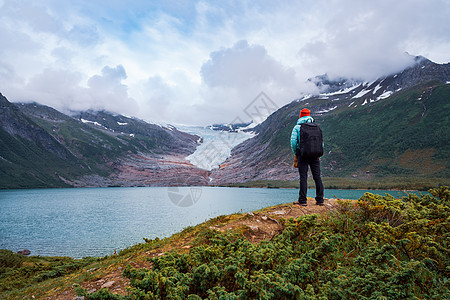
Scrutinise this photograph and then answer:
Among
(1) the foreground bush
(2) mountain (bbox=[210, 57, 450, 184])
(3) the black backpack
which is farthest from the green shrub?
(2) mountain (bbox=[210, 57, 450, 184])

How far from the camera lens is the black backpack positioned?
A: 9.03m

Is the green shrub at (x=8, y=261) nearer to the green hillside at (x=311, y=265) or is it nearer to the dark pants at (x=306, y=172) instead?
the green hillside at (x=311, y=265)

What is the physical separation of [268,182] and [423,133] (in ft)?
275

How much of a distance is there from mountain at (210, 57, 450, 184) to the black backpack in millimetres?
121165

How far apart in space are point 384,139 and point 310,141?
158498 mm

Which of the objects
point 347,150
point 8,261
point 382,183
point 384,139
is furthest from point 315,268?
point 347,150

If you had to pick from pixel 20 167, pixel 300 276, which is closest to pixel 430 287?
pixel 300 276

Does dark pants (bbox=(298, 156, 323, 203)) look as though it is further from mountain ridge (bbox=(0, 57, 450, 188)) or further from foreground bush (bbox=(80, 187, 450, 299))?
mountain ridge (bbox=(0, 57, 450, 188))

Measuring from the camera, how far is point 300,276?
402cm

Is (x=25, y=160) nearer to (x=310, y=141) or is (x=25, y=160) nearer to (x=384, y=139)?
(x=310, y=141)

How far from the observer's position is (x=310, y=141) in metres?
9.03

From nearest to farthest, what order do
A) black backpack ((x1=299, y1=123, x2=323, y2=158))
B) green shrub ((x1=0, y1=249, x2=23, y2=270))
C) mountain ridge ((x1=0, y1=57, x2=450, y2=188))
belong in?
black backpack ((x1=299, y1=123, x2=323, y2=158)), green shrub ((x1=0, y1=249, x2=23, y2=270)), mountain ridge ((x1=0, y1=57, x2=450, y2=188))

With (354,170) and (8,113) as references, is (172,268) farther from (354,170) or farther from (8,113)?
(8,113)

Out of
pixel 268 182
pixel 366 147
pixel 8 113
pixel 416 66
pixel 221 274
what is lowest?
pixel 268 182
